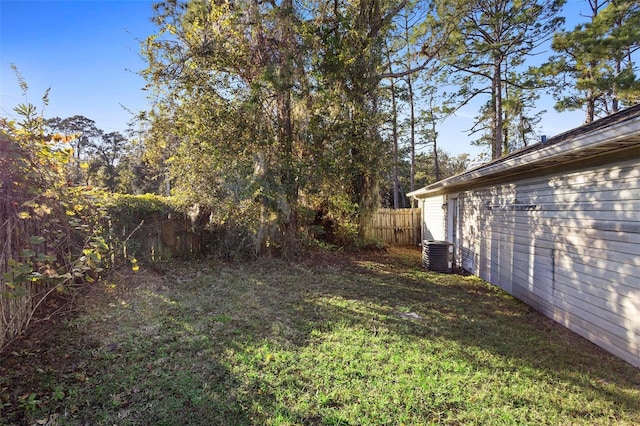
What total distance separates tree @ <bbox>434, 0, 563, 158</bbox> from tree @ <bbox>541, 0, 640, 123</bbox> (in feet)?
5.16

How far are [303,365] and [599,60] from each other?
13.7 metres

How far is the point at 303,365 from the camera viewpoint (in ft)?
10.4

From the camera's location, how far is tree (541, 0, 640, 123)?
30.9 ft

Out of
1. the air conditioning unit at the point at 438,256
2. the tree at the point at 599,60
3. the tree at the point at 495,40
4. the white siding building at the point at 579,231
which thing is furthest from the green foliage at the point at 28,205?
the tree at the point at 599,60

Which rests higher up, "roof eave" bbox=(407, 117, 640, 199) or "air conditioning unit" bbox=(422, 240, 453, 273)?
"roof eave" bbox=(407, 117, 640, 199)

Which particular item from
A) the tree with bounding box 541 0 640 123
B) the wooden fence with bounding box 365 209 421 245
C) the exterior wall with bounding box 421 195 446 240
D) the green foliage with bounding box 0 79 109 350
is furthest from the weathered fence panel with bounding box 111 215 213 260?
the tree with bounding box 541 0 640 123

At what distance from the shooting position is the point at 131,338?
362 centimetres

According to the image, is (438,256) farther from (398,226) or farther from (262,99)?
(398,226)

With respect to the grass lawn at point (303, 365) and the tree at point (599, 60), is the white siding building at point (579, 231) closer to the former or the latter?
the grass lawn at point (303, 365)

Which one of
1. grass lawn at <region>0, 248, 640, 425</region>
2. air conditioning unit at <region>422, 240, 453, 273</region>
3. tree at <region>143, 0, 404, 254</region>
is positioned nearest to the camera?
grass lawn at <region>0, 248, 640, 425</region>

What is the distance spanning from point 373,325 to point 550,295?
9.02ft

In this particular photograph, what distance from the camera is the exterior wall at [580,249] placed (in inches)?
137

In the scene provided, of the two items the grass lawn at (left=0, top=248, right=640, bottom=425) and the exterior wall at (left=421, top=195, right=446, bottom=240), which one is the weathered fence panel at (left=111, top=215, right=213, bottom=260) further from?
the exterior wall at (left=421, top=195, right=446, bottom=240)

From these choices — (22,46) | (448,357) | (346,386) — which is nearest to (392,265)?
(448,357)
